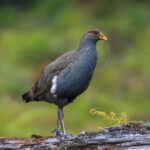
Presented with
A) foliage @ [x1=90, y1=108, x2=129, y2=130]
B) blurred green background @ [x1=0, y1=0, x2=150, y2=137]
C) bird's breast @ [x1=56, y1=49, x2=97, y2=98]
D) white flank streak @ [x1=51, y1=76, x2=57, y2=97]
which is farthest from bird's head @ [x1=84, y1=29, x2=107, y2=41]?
blurred green background @ [x1=0, y1=0, x2=150, y2=137]

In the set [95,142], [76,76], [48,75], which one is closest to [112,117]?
[76,76]

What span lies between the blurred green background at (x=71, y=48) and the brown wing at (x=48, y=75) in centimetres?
250

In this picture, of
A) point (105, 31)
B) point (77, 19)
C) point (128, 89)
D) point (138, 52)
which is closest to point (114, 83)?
point (128, 89)

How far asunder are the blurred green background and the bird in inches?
102

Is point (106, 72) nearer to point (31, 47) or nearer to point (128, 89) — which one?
point (128, 89)

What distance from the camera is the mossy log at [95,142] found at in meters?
10.9

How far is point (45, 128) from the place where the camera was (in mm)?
19641

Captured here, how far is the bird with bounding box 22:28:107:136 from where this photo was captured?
12.9 m

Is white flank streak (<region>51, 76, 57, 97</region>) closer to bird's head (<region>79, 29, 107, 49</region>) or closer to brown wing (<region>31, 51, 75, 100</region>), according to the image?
brown wing (<region>31, 51, 75, 100</region>)

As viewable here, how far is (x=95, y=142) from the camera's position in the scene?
1096 cm

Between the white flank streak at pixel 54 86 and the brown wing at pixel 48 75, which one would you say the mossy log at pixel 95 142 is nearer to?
the white flank streak at pixel 54 86

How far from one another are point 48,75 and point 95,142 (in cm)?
289

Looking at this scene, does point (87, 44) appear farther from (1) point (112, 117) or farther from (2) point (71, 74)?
(1) point (112, 117)

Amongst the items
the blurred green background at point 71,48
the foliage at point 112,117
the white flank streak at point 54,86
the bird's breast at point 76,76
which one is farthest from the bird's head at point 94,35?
the blurred green background at point 71,48
